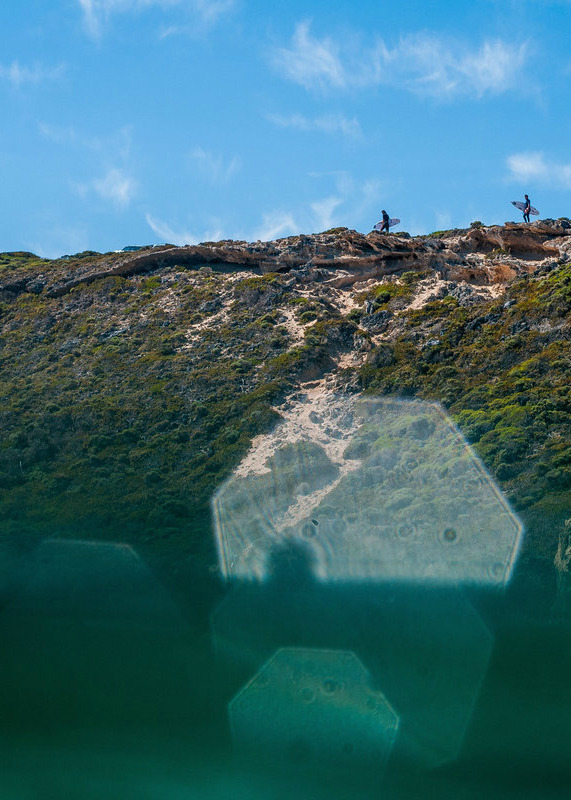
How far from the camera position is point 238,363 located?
3291cm

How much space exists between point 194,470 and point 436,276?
15040 millimetres

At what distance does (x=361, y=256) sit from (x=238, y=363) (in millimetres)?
9262

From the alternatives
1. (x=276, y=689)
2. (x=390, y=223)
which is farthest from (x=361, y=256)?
(x=276, y=689)

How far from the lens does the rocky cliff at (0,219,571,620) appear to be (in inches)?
957

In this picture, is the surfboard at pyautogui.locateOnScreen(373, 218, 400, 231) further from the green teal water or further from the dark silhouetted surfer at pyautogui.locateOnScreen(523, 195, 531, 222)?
the green teal water

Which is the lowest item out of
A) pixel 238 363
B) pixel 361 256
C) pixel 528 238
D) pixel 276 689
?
pixel 276 689

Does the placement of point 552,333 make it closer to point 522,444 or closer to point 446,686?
point 522,444

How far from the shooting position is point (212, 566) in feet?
72.7

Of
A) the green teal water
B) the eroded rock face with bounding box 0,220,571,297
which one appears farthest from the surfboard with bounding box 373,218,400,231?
the green teal water

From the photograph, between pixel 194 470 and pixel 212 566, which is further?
pixel 194 470

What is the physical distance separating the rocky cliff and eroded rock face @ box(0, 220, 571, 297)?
9 cm

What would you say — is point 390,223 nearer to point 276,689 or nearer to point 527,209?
point 527,209

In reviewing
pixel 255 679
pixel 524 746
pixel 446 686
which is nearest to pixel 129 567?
pixel 255 679

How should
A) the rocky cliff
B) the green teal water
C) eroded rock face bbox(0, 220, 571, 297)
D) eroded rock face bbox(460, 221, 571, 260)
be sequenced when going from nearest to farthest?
the green teal water
the rocky cliff
eroded rock face bbox(0, 220, 571, 297)
eroded rock face bbox(460, 221, 571, 260)
